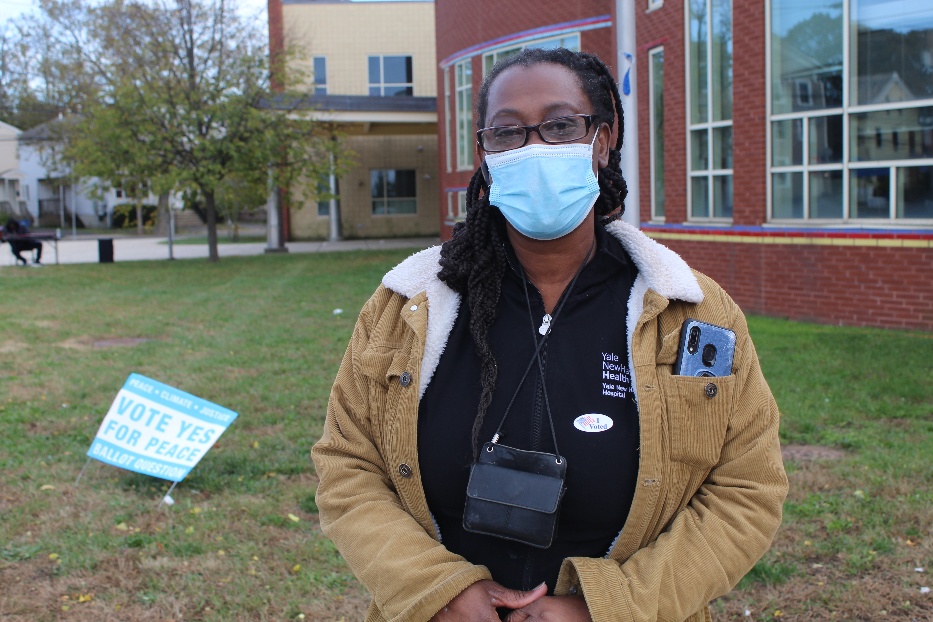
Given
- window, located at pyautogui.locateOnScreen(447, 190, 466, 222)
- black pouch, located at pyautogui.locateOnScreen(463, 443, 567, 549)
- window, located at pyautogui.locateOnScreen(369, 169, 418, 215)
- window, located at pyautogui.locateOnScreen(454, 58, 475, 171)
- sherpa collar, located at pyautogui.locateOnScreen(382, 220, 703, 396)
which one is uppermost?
window, located at pyautogui.locateOnScreen(454, 58, 475, 171)

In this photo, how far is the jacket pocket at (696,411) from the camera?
6.73 feet

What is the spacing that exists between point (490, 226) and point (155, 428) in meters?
4.39

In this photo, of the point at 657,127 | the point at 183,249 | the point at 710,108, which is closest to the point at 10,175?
the point at 183,249

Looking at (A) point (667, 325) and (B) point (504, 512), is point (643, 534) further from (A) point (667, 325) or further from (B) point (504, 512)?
(A) point (667, 325)

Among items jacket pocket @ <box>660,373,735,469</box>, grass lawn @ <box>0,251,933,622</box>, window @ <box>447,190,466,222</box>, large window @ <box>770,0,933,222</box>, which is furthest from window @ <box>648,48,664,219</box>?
jacket pocket @ <box>660,373,735,469</box>

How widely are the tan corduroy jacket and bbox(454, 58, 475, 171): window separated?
71.8ft

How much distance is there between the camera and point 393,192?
125ft

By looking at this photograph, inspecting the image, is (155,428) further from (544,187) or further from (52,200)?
(52,200)

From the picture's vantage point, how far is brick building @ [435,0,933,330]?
34.4 ft

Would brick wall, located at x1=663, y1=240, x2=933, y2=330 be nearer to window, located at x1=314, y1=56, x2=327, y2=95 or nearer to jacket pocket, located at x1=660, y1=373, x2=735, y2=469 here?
jacket pocket, located at x1=660, y1=373, x2=735, y2=469

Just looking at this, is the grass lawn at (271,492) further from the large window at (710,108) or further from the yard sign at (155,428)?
the large window at (710,108)

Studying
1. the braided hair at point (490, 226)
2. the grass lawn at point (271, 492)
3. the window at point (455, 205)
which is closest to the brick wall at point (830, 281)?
the grass lawn at point (271, 492)

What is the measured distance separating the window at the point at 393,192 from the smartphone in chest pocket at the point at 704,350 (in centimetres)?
3622

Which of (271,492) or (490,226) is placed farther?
(271,492)
